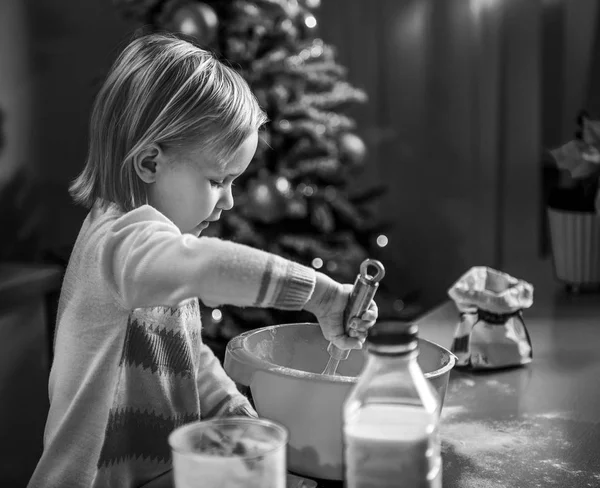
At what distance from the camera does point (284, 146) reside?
279cm

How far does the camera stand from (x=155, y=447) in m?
0.96

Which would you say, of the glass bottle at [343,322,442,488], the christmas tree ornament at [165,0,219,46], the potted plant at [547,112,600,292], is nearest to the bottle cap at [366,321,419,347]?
the glass bottle at [343,322,442,488]

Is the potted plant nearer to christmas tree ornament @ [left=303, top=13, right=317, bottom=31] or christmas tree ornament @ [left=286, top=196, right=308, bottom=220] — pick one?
christmas tree ornament @ [left=286, top=196, right=308, bottom=220]

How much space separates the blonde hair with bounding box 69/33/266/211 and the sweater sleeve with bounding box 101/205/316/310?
0.16 meters

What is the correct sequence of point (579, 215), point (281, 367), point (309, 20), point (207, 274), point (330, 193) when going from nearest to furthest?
1. point (207, 274)
2. point (281, 367)
3. point (579, 215)
4. point (309, 20)
5. point (330, 193)

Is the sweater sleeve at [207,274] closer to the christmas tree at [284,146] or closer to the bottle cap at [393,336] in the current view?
the bottle cap at [393,336]

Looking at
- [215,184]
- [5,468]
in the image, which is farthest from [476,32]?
[215,184]

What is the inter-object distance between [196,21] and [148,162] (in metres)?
1.55

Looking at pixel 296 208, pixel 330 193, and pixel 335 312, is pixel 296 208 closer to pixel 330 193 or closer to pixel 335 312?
pixel 330 193

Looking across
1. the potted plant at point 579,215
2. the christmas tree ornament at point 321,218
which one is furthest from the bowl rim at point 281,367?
the christmas tree ornament at point 321,218

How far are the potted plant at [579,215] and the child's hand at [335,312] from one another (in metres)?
1.15

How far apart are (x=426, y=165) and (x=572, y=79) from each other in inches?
27.9

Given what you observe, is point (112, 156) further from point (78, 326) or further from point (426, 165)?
point (426, 165)

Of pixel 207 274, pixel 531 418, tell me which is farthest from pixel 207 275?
pixel 531 418
